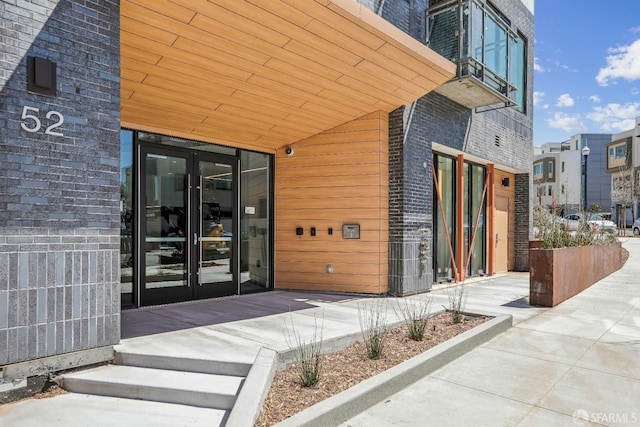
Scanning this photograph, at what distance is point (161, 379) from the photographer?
386 cm

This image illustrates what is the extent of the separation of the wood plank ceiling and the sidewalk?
4.27 metres

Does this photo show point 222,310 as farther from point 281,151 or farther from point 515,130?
point 515,130

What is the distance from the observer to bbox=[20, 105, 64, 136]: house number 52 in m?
3.65

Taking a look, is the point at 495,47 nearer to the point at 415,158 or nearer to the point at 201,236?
the point at 415,158

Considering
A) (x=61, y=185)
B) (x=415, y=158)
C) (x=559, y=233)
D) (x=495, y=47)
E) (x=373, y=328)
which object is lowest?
(x=373, y=328)

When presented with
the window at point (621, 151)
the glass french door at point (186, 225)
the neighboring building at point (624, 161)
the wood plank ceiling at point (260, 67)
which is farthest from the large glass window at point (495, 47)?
the window at point (621, 151)

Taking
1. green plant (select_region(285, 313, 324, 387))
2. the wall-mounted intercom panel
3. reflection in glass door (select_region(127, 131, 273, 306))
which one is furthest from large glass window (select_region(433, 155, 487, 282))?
green plant (select_region(285, 313, 324, 387))

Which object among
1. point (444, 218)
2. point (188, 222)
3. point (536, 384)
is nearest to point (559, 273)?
point (444, 218)

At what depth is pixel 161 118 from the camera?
6.63 meters

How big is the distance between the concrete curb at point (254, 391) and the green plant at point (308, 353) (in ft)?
0.96

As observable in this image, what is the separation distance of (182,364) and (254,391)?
1063 mm

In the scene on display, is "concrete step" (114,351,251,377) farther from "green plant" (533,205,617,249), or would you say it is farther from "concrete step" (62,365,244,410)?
"green plant" (533,205,617,249)

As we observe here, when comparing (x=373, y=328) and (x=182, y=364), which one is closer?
(x=182, y=364)

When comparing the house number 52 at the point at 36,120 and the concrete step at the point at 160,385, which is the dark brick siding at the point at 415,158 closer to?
the concrete step at the point at 160,385
